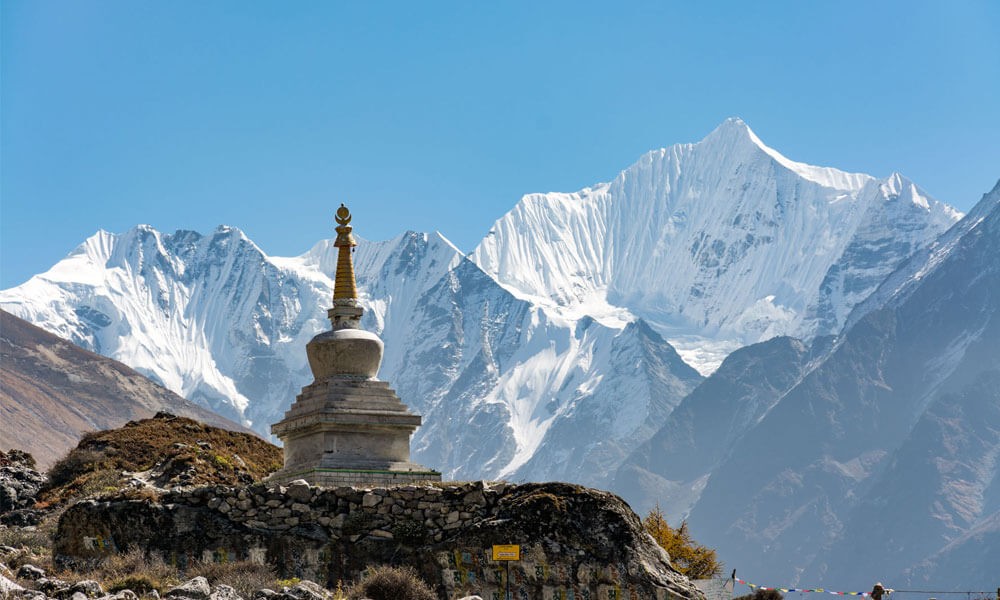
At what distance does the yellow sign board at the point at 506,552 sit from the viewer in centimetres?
2236

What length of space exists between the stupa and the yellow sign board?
10.2 m

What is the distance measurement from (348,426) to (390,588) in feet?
43.4

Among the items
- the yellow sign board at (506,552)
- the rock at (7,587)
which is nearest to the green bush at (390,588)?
the yellow sign board at (506,552)

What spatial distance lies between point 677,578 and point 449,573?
10.6 ft

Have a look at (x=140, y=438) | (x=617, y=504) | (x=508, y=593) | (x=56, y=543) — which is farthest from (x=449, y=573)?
(x=140, y=438)

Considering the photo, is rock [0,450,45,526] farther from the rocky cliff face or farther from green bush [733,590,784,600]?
green bush [733,590,784,600]

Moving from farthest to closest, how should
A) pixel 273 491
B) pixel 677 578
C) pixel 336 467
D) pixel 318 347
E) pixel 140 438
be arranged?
pixel 140 438
pixel 318 347
pixel 336 467
pixel 273 491
pixel 677 578

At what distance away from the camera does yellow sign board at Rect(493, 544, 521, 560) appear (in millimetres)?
22359

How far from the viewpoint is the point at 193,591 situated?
62.7 feet

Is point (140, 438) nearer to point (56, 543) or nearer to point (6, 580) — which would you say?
point (56, 543)

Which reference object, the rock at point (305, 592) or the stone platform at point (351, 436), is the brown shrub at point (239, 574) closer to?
the rock at point (305, 592)

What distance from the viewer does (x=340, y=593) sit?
68.1 feet

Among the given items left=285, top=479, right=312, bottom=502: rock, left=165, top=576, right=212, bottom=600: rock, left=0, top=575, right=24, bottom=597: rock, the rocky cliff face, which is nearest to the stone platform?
left=285, top=479, right=312, bottom=502: rock

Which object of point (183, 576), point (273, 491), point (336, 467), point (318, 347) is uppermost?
point (318, 347)
